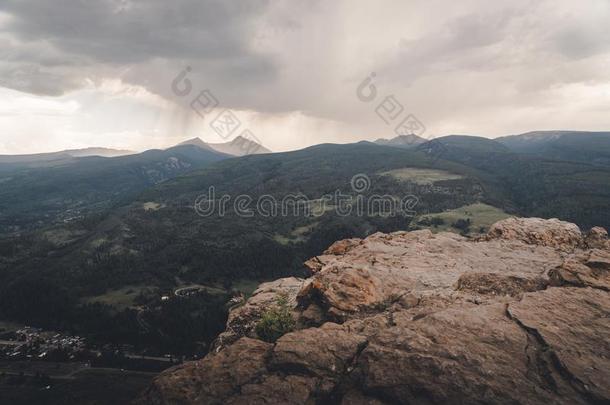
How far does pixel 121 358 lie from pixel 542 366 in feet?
609

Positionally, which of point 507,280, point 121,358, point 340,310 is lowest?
point 121,358

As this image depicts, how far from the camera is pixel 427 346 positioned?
17297 millimetres

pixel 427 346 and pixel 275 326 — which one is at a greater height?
pixel 427 346

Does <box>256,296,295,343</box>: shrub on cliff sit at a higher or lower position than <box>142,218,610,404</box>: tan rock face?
lower

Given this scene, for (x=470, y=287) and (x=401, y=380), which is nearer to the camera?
(x=401, y=380)

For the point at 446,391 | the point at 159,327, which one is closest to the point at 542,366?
the point at 446,391

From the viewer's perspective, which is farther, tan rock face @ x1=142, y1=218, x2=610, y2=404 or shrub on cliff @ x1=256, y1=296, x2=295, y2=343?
shrub on cliff @ x1=256, y1=296, x2=295, y2=343

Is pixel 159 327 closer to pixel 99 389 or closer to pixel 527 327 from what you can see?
pixel 99 389

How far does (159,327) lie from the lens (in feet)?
620

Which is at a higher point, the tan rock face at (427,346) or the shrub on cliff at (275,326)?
the tan rock face at (427,346)

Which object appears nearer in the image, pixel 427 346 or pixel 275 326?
pixel 427 346

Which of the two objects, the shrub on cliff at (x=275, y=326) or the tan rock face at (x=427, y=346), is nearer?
the tan rock face at (x=427, y=346)

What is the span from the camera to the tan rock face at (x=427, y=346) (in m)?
15.4

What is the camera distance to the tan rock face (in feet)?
50.6
